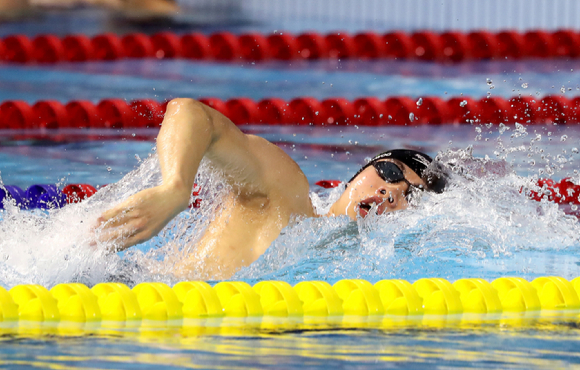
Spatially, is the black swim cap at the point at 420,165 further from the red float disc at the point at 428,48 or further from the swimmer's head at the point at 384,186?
the red float disc at the point at 428,48

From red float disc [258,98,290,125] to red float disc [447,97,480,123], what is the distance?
3.53ft

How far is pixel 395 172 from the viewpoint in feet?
8.23

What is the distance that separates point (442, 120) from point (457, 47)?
1430 mm

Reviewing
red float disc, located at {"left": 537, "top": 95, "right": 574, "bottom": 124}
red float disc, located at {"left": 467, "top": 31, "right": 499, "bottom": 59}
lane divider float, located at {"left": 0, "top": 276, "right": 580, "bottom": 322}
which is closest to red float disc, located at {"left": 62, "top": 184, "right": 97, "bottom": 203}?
lane divider float, located at {"left": 0, "top": 276, "right": 580, "bottom": 322}

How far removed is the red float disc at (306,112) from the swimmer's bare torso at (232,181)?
2702mm

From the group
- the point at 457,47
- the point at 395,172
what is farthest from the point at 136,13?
the point at 395,172

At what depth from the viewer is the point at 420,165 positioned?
258cm

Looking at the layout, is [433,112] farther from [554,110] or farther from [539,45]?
[539,45]

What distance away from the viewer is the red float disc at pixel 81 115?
195 inches

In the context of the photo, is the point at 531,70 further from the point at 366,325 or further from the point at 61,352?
the point at 61,352

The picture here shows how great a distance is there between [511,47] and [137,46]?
2.95 metres

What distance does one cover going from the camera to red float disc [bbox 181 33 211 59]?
6.32 m

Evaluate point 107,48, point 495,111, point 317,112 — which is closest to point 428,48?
point 495,111

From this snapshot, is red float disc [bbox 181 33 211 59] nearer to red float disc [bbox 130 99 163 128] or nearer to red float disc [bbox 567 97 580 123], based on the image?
red float disc [bbox 130 99 163 128]
